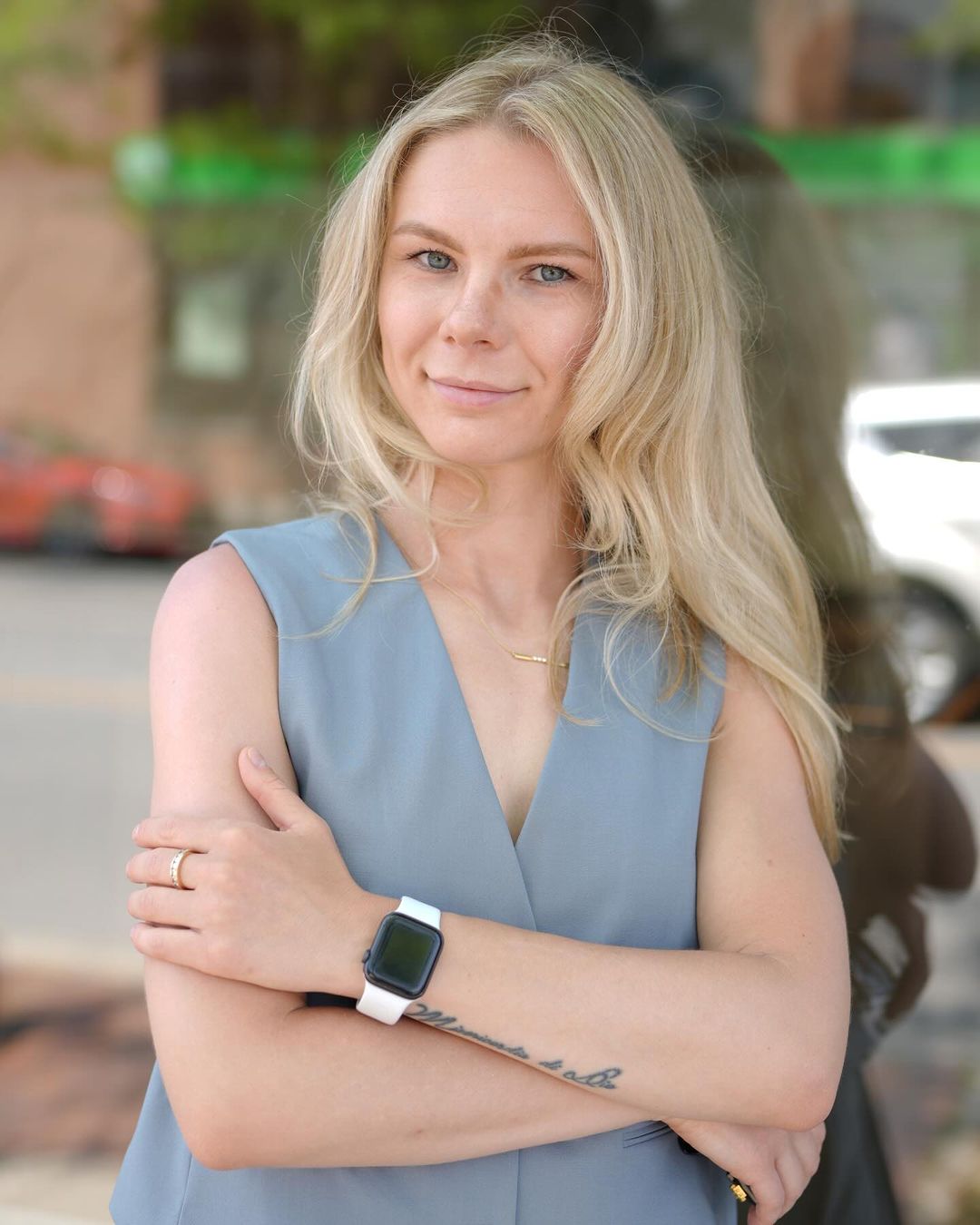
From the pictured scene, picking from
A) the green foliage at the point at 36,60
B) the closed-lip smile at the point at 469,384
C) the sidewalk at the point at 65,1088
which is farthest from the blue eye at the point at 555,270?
the green foliage at the point at 36,60

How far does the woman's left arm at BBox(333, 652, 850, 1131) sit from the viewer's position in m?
1.21

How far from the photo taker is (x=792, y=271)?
203 cm

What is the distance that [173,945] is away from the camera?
46.6 inches

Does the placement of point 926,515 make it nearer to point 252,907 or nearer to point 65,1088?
point 252,907

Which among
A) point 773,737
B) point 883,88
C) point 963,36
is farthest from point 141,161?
point 773,737

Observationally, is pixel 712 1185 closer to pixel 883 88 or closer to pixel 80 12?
pixel 883 88

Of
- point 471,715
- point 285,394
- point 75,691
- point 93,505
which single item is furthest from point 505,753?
point 93,505

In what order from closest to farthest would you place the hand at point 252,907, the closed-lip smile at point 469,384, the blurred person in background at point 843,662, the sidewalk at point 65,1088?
the hand at point 252,907, the closed-lip smile at point 469,384, the blurred person in background at point 843,662, the sidewalk at point 65,1088

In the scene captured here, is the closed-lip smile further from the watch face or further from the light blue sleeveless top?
the watch face

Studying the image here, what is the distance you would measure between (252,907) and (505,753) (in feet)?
1.15

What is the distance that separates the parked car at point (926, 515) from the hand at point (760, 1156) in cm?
89

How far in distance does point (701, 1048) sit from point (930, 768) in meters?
0.98

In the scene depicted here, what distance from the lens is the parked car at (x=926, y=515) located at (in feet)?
7.67

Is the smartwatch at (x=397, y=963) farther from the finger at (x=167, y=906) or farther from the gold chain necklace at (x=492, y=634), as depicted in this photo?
the gold chain necklace at (x=492, y=634)
